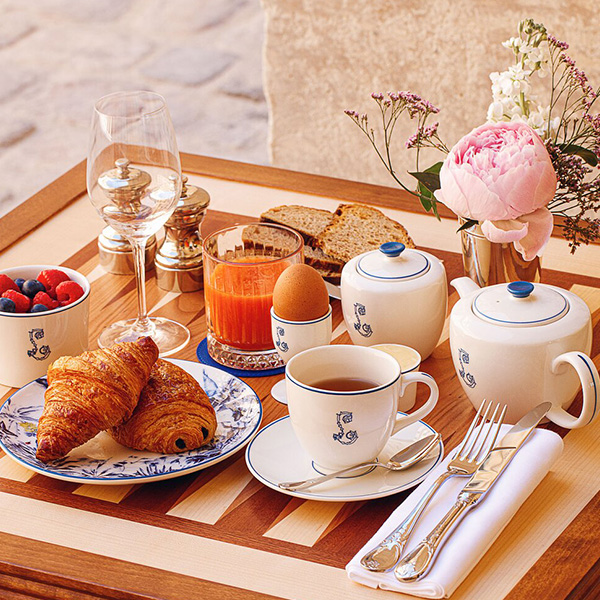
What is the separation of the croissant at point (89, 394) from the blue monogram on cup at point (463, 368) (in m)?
0.34

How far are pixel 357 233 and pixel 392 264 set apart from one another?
30 centimetres

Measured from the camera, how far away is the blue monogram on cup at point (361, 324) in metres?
1.15

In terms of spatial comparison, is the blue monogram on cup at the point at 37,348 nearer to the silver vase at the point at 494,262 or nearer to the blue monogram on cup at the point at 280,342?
the blue monogram on cup at the point at 280,342

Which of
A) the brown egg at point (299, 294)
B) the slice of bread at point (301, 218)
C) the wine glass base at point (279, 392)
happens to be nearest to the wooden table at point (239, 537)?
the wine glass base at point (279, 392)

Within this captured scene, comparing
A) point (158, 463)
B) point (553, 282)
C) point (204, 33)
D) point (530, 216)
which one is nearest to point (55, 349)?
point (158, 463)

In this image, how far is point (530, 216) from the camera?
1.07 meters

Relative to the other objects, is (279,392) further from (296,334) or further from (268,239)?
(268,239)

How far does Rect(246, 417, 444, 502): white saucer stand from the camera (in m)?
0.91

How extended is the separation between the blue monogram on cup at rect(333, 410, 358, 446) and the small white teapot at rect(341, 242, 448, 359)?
10.3 inches

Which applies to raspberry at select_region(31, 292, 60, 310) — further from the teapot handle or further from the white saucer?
the teapot handle

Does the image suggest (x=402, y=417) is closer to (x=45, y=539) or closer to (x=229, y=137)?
(x=45, y=539)

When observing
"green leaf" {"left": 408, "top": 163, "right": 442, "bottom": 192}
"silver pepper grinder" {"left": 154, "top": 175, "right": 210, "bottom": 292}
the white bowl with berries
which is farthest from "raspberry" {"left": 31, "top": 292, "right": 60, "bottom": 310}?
"green leaf" {"left": 408, "top": 163, "right": 442, "bottom": 192}

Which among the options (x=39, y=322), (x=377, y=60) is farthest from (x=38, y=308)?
(x=377, y=60)

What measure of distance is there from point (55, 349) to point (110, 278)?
0.95ft
